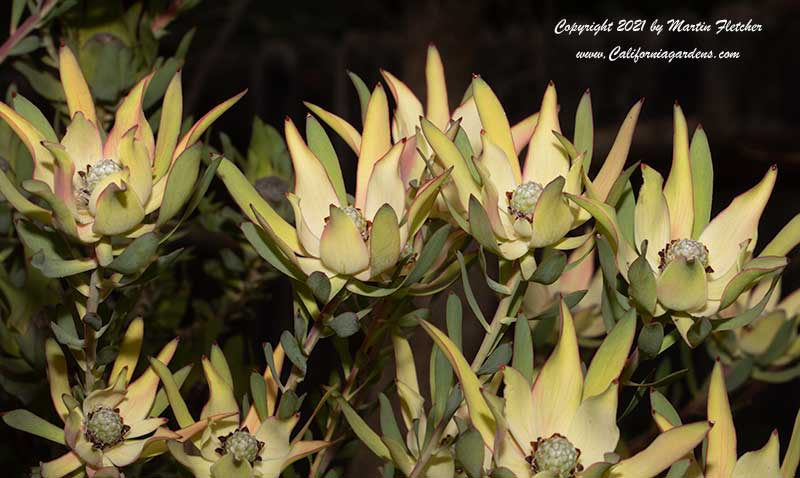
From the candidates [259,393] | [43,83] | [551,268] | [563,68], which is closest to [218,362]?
[259,393]

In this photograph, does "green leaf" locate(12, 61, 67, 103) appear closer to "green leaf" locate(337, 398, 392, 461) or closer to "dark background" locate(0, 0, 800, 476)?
"green leaf" locate(337, 398, 392, 461)

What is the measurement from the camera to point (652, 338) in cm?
37

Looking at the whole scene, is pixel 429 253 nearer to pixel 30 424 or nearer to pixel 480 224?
pixel 480 224

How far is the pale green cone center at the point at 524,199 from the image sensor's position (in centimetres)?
39

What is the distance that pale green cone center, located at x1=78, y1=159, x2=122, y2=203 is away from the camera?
1.26 feet

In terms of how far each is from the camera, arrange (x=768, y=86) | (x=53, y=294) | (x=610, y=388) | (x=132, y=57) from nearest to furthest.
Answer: (x=610, y=388) → (x=53, y=294) → (x=132, y=57) → (x=768, y=86)

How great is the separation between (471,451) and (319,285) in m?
0.08

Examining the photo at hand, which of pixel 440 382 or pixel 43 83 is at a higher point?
pixel 43 83

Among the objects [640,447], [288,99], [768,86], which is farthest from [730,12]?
[640,447]

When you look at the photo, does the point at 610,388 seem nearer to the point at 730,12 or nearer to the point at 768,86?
the point at 730,12

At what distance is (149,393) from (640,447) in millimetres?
297

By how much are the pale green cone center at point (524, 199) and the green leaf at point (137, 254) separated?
138mm

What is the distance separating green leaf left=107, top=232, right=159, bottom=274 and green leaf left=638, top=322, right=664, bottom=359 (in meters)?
0.18

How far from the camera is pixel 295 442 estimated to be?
0.39 meters
